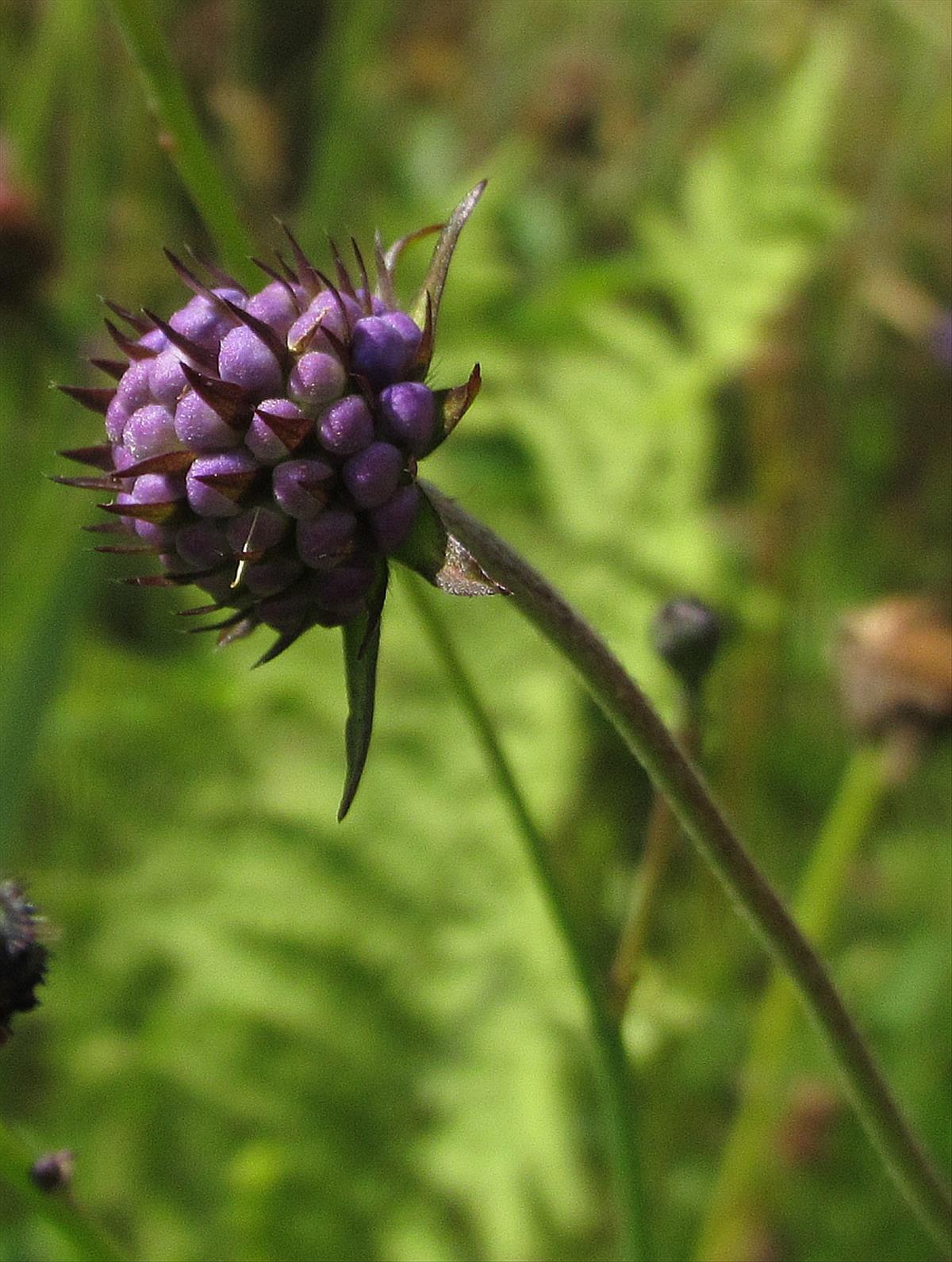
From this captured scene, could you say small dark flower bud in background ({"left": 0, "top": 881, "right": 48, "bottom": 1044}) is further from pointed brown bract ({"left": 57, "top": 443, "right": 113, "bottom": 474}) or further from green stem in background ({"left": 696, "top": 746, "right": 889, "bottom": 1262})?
green stem in background ({"left": 696, "top": 746, "right": 889, "bottom": 1262})

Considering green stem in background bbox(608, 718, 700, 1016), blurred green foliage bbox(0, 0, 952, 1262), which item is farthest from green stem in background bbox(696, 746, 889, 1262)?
green stem in background bbox(608, 718, 700, 1016)

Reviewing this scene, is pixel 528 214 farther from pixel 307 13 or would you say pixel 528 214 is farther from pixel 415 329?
pixel 415 329

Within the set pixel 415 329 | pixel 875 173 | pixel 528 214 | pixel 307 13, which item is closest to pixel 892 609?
pixel 415 329

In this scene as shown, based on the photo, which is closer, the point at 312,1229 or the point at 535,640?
the point at 312,1229

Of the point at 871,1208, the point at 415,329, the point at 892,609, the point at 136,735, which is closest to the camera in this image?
the point at 415,329

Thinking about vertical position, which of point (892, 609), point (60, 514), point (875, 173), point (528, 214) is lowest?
point (892, 609)

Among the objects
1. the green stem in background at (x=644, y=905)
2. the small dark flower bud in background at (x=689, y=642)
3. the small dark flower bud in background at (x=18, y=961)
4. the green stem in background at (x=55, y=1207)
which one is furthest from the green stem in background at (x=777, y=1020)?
the small dark flower bud in background at (x=18, y=961)

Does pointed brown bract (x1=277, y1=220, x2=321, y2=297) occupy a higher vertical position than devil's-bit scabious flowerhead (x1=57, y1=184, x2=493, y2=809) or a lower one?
higher
